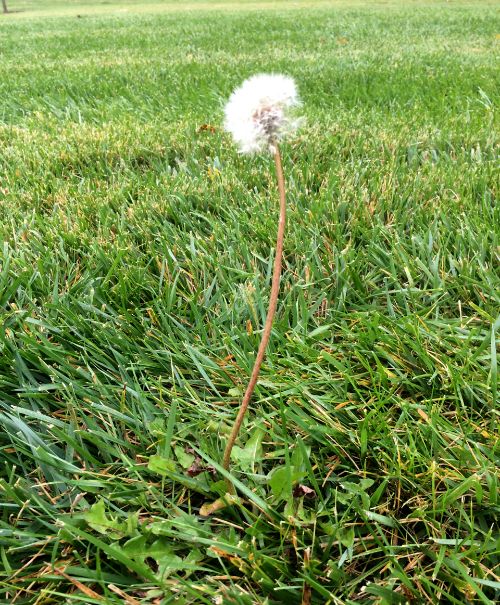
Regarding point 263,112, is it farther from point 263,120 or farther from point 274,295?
point 274,295

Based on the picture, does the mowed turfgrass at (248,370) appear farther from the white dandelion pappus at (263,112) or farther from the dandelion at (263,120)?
the white dandelion pappus at (263,112)

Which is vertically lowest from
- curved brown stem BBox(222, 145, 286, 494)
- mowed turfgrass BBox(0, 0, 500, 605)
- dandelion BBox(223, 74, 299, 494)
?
mowed turfgrass BBox(0, 0, 500, 605)

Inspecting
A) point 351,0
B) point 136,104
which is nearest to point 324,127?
point 136,104

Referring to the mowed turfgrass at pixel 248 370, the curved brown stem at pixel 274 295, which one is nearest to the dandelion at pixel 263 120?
the curved brown stem at pixel 274 295

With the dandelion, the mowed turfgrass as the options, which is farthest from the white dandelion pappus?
the mowed turfgrass

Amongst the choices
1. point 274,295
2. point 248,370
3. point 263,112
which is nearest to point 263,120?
point 263,112

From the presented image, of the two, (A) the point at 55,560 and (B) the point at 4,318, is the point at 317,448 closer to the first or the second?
(A) the point at 55,560

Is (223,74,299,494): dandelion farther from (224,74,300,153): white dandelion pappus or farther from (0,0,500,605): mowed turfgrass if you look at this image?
(0,0,500,605): mowed turfgrass
